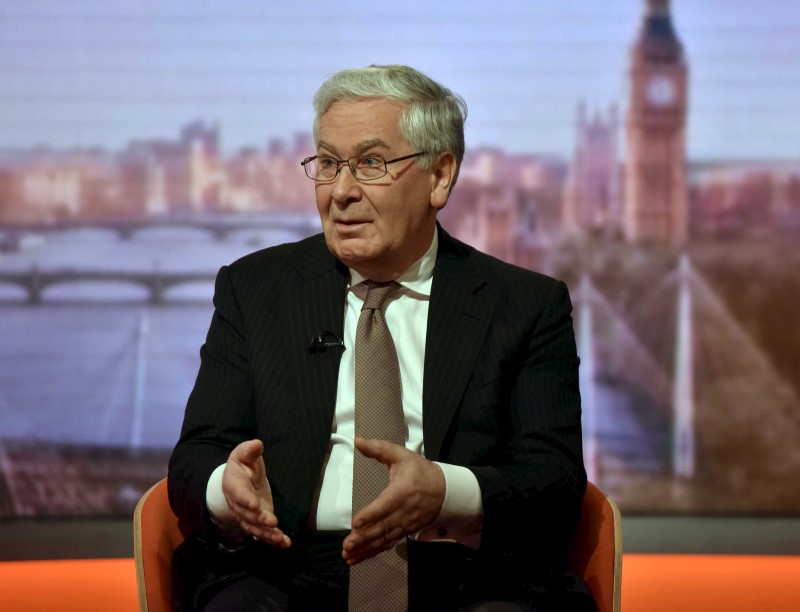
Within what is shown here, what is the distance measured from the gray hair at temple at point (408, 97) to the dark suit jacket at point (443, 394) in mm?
256

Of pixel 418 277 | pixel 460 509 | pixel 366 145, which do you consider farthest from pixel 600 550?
pixel 366 145

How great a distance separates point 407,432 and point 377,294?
28 centimetres

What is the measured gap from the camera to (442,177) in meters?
2.29

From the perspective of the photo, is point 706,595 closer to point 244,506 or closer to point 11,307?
point 244,506

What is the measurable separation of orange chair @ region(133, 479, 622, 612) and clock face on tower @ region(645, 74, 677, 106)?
210 cm

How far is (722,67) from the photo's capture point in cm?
396

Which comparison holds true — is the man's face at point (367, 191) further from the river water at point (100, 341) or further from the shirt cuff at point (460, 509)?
the river water at point (100, 341)

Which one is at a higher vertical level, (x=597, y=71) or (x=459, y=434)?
(x=597, y=71)

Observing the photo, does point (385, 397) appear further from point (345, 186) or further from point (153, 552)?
point (153, 552)

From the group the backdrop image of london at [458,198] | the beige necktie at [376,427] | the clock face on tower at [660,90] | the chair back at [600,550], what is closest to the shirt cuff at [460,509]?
the beige necktie at [376,427]

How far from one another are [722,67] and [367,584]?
2635 mm

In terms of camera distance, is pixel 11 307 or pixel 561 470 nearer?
pixel 561 470

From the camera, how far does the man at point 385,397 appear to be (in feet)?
6.61

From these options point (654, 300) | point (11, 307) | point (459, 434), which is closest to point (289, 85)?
point (11, 307)
